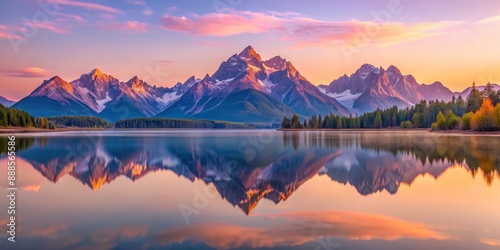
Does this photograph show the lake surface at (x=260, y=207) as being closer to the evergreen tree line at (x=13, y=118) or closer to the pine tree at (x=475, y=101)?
the pine tree at (x=475, y=101)

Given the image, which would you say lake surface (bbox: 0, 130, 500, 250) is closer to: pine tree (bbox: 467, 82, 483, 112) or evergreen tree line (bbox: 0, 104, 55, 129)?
pine tree (bbox: 467, 82, 483, 112)

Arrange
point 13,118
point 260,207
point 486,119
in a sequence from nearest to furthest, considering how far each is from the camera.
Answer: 1. point 260,207
2. point 486,119
3. point 13,118

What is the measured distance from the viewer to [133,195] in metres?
24.7

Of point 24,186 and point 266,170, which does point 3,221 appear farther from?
point 266,170

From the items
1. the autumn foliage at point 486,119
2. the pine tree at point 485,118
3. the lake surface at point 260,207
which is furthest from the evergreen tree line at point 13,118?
the autumn foliage at point 486,119

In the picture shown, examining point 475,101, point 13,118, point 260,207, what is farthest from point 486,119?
point 13,118

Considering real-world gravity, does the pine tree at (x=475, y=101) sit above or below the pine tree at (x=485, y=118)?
above

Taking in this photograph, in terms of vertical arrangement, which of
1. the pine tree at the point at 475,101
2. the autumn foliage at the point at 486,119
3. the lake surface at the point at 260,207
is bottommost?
the lake surface at the point at 260,207

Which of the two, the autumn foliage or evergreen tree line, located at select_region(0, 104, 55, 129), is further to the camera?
evergreen tree line, located at select_region(0, 104, 55, 129)

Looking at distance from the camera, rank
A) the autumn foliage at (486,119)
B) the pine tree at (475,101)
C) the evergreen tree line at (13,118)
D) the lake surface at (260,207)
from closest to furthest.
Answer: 1. the lake surface at (260,207)
2. the autumn foliage at (486,119)
3. the pine tree at (475,101)
4. the evergreen tree line at (13,118)

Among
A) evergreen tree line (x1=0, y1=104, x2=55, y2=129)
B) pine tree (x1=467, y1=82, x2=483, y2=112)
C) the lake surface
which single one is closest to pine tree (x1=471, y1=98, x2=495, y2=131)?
pine tree (x1=467, y1=82, x2=483, y2=112)

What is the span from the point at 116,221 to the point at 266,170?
20.4m

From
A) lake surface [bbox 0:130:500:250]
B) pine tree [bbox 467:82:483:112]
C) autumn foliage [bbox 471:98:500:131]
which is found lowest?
lake surface [bbox 0:130:500:250]

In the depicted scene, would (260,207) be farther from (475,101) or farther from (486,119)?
(475,101)
